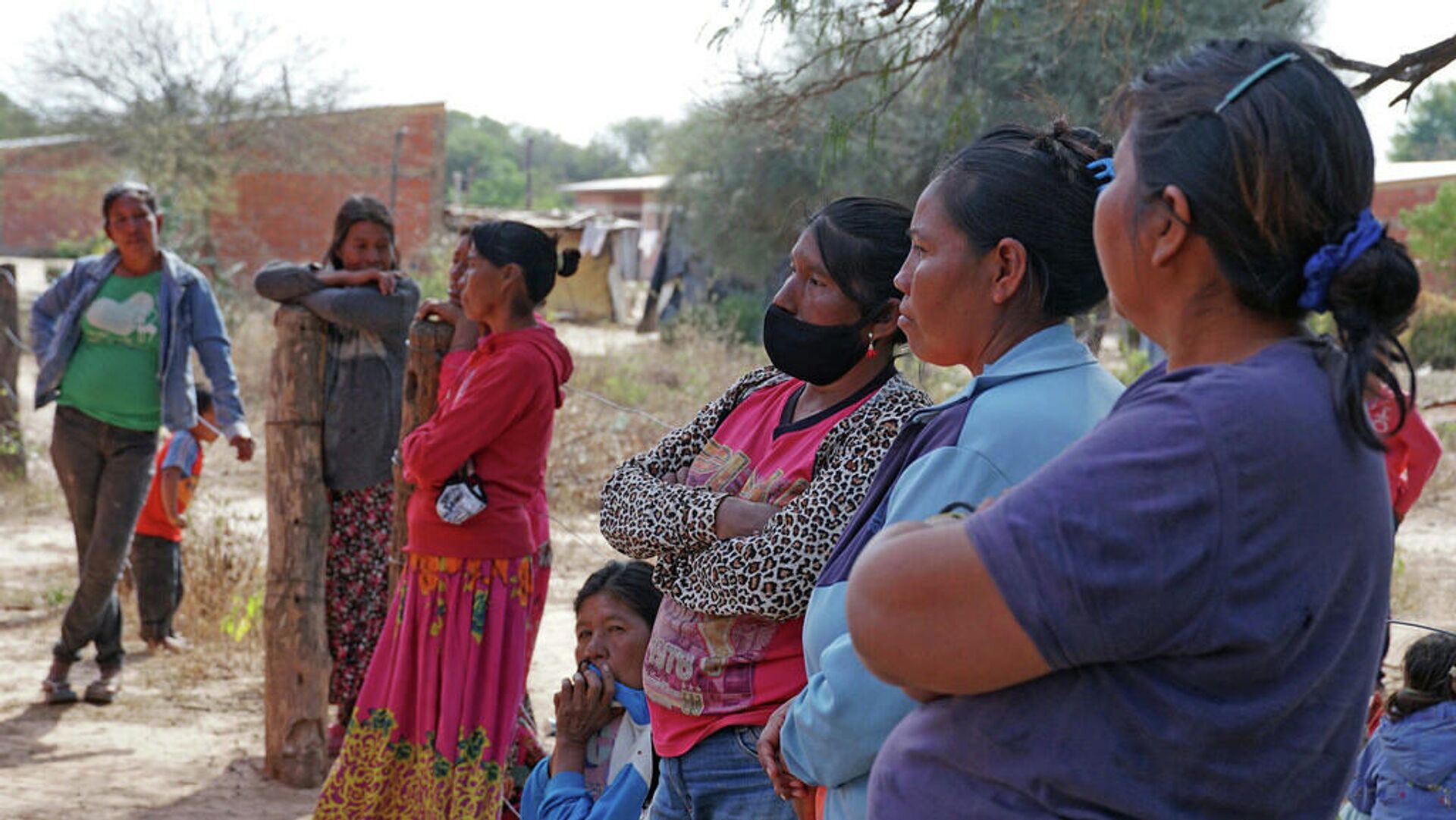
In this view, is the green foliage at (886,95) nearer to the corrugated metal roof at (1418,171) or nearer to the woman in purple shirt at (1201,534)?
the woman in purple shirt at (1201,534)

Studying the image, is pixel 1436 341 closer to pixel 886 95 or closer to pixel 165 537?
pixel 886 95

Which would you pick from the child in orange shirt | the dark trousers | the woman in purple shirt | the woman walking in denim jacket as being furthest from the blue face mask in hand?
the dark trousers

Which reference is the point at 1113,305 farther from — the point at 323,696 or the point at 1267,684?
the point at 323,696

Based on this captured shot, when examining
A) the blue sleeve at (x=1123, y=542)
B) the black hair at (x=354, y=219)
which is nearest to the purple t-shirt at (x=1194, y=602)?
the blue sleeve at (x=1123, y=542)

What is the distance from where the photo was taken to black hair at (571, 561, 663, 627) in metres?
3.24

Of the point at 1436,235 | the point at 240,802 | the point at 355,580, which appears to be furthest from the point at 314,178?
the point at 240,802

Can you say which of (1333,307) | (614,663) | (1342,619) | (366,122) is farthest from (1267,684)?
(366,122)

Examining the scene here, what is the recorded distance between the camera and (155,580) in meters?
6.89

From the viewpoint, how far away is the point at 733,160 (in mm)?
19891

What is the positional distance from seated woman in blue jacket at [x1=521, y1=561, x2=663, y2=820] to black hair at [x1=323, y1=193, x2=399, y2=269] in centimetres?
254

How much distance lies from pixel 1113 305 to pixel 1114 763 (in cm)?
45

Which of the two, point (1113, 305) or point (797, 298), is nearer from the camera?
point (1113, 305)

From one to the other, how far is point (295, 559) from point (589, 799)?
267 centimetres

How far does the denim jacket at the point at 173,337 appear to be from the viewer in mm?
5945
